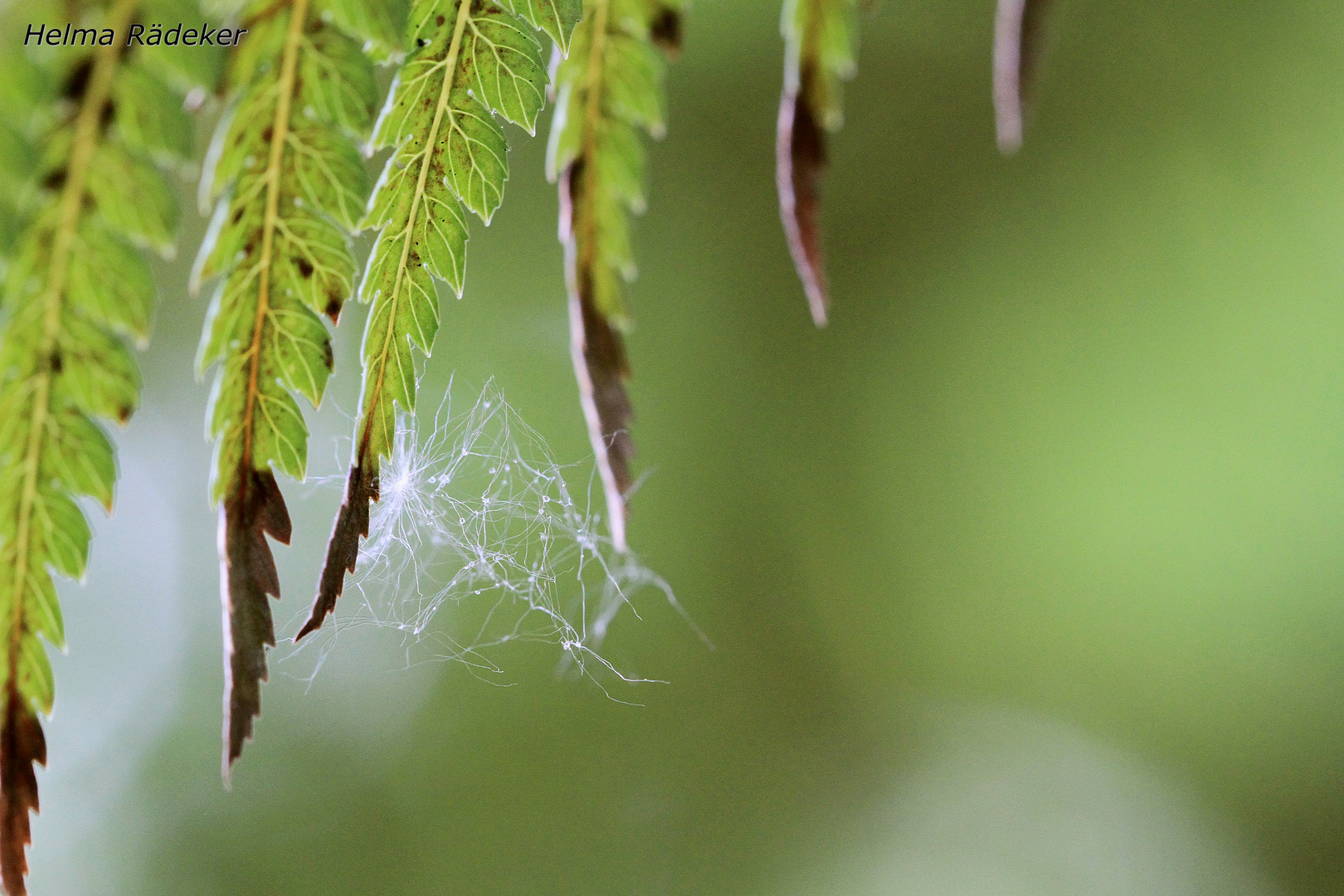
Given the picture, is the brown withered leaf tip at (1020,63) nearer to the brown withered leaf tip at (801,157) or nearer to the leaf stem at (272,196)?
the brown withered leaf tip at (801,157)

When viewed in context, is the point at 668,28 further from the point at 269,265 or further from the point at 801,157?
the point at 269,265

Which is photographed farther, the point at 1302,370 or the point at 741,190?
the point at 741,190

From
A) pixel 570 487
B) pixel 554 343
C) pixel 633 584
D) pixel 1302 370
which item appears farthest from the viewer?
pixel 633 584

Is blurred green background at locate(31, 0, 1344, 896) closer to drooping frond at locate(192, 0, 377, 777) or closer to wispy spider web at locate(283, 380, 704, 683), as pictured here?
wispy spider web at locate(283, 380, 704, 683)

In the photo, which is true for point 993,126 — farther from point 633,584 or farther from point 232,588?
point 232,588

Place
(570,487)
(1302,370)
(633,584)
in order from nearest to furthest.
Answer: (570,487) < (1302,370) < (633,584)

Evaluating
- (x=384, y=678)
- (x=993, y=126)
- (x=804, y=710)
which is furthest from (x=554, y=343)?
(x=993, y=126)

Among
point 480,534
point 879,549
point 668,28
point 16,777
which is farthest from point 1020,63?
point 879,549
